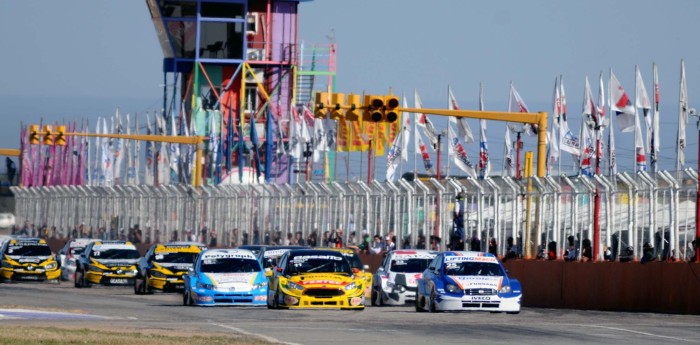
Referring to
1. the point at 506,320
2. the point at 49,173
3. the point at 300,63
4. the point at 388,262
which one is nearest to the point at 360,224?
the point at 388,262

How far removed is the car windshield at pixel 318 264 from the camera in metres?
30.4

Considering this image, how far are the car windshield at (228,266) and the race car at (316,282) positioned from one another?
1689mm

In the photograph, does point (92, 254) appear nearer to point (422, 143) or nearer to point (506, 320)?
point (422, 143)

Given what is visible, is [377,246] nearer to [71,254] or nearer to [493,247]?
[493,247]

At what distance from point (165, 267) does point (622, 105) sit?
1356 cm

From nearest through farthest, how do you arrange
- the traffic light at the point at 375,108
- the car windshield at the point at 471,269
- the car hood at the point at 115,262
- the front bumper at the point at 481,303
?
the front bumper at the point at 481,303
the car windshield at the point at 471,269
the traffic light at the point at 375,108
the car hood at the point at 115,262

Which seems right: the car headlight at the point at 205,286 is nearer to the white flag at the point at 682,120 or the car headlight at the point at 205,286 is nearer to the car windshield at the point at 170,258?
the car windshield at the point at 170,258

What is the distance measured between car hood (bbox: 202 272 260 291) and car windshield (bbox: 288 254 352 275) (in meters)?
1.83

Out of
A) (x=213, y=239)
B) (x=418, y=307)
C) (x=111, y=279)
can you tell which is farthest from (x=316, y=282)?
(x=213, y=239)

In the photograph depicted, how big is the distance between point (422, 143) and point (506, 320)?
1102 inches

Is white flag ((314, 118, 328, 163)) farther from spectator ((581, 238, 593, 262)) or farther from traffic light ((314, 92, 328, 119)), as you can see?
spectator ((581, 238, 593, 262))

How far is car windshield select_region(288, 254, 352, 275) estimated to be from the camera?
1196 inches

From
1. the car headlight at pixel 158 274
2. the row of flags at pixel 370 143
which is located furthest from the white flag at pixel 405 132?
the car headlight at pixel 158 274

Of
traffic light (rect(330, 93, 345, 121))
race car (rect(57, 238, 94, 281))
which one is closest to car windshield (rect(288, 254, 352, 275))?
traffic light (rect(330, 93, 345, 121))
